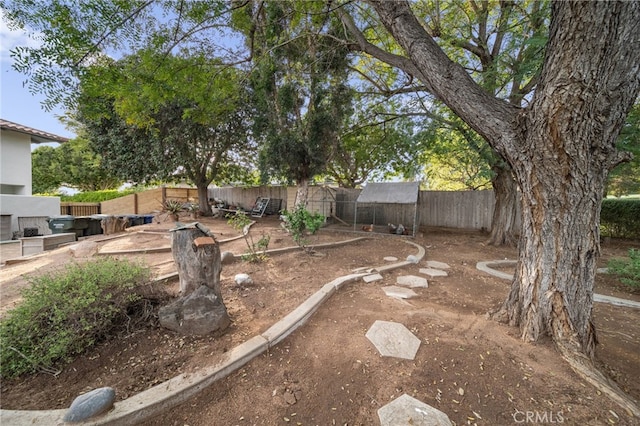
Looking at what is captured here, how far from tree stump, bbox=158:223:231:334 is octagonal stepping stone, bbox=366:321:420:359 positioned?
1374 mm

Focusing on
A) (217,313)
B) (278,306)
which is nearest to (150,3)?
(217,313)

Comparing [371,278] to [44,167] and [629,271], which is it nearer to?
[629,271]

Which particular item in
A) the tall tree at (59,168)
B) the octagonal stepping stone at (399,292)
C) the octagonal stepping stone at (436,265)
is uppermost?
the tall tree at (59,168)

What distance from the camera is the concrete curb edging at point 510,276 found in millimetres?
3039

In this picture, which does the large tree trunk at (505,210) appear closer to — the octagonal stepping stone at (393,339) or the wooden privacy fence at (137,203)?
the octagonal stepping stone at (393,339)

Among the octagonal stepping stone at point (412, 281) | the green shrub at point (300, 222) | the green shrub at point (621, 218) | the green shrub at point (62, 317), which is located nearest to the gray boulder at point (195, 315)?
the green shrub at point (62, 317)

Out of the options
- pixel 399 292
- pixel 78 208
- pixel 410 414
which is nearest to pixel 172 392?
pixel 410 414

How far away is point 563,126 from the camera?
A: 1715 mm

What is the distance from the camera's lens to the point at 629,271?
3.49m

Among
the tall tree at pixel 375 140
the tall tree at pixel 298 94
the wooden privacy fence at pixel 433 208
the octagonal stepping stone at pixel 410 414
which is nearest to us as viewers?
the octagonal stepping stone at pixel 410 414

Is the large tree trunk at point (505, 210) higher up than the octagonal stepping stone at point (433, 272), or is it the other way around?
the large tree trunk at point (505, 210)

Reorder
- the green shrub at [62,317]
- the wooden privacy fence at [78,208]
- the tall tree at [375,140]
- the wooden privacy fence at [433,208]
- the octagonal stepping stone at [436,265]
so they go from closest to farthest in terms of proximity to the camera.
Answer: the green shrub at [62,317] → the octagonal stepping stone at [436,265] → the tall tree at [375,140] → the wooden privacy fence at [433,208] → the wooden privacy fence at [78,208]

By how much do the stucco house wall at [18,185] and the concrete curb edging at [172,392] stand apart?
11.7m

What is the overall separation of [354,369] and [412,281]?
2120 mm
